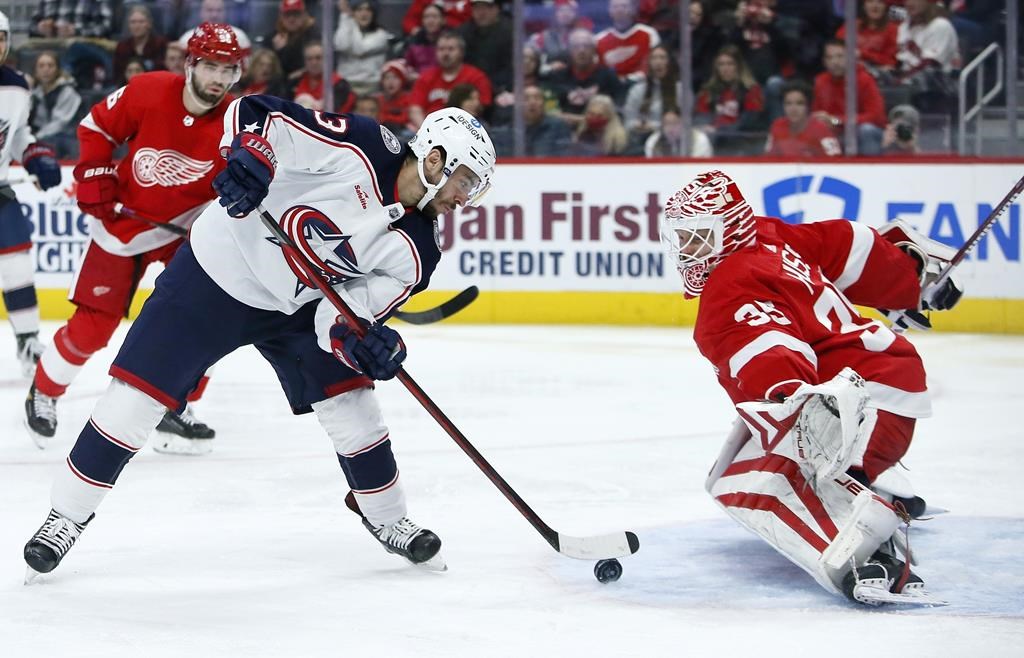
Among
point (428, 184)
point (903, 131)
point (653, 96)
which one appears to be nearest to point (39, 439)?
point (428, 184)

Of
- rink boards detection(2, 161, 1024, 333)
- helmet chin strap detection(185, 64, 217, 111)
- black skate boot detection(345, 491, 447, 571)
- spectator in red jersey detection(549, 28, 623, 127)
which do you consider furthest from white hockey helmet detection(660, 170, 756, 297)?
spectator in red jersey detection(549, 28, 623, 127)

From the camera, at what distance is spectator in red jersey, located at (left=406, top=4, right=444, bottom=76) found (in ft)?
24.4

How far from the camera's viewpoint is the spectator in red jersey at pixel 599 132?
7188 millimetres

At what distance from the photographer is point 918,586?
2.77m

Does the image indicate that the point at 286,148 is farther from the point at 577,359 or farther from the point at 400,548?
the point at 577,359

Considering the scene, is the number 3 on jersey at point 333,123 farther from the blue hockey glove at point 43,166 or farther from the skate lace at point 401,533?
the blue hockey glove at point 43,166

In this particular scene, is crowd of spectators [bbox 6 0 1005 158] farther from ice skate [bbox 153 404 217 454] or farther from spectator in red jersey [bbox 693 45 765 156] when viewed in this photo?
ice skate [bbox 153 404 217 454]

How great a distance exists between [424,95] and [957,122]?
254 centimetres

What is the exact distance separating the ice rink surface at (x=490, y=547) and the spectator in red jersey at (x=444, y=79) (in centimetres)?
241

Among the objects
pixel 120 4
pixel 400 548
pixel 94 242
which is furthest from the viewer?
pixel 120 4

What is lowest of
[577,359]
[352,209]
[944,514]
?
[577,359]

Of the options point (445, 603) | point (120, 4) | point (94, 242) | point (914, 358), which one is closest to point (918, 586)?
point (914, 358)

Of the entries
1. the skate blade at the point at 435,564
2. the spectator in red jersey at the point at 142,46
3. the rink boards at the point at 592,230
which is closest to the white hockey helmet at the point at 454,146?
the skate blade at the point at 435,564

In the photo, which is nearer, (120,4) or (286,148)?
(286,148)
